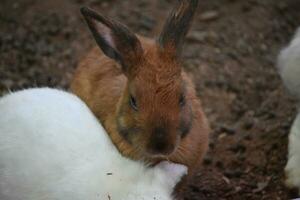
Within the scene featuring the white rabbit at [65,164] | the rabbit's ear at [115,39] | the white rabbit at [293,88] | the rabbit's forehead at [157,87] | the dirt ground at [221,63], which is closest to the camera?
the white rabbit at [65,164]

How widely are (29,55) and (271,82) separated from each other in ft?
7.43

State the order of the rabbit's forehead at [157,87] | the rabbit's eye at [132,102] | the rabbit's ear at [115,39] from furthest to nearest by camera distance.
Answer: the rabbit's ear at [115,39] → the rabbit's eye at [132,102] → the rabbit's forehead at [157,87]

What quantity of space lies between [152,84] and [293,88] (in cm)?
144

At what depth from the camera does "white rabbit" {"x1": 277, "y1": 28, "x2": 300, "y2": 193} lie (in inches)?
204

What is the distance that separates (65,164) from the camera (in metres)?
4.31

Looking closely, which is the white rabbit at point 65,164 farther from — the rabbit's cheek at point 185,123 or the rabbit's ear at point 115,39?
the rabbit's ear at point 115,39

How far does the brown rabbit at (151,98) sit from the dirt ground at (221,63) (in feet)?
1.85

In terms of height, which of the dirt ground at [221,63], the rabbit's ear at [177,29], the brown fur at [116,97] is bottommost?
the dirt ground at [221,63]

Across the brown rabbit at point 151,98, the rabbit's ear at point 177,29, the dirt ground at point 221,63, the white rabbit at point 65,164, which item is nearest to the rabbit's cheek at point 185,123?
the brown rabbit at point 151,98

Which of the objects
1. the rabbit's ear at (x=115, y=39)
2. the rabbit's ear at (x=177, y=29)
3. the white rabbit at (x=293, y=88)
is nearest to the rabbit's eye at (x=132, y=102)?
the rabbit's ear at (x=115, y=39)

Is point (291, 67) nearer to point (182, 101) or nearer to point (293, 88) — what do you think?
point (293, 88)

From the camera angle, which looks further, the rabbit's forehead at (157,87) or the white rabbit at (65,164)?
the rabbit's forehead at (157,87)

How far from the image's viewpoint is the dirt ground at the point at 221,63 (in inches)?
215

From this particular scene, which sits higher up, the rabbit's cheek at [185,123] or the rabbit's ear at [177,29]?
the rabbit's ear at [177,29]
